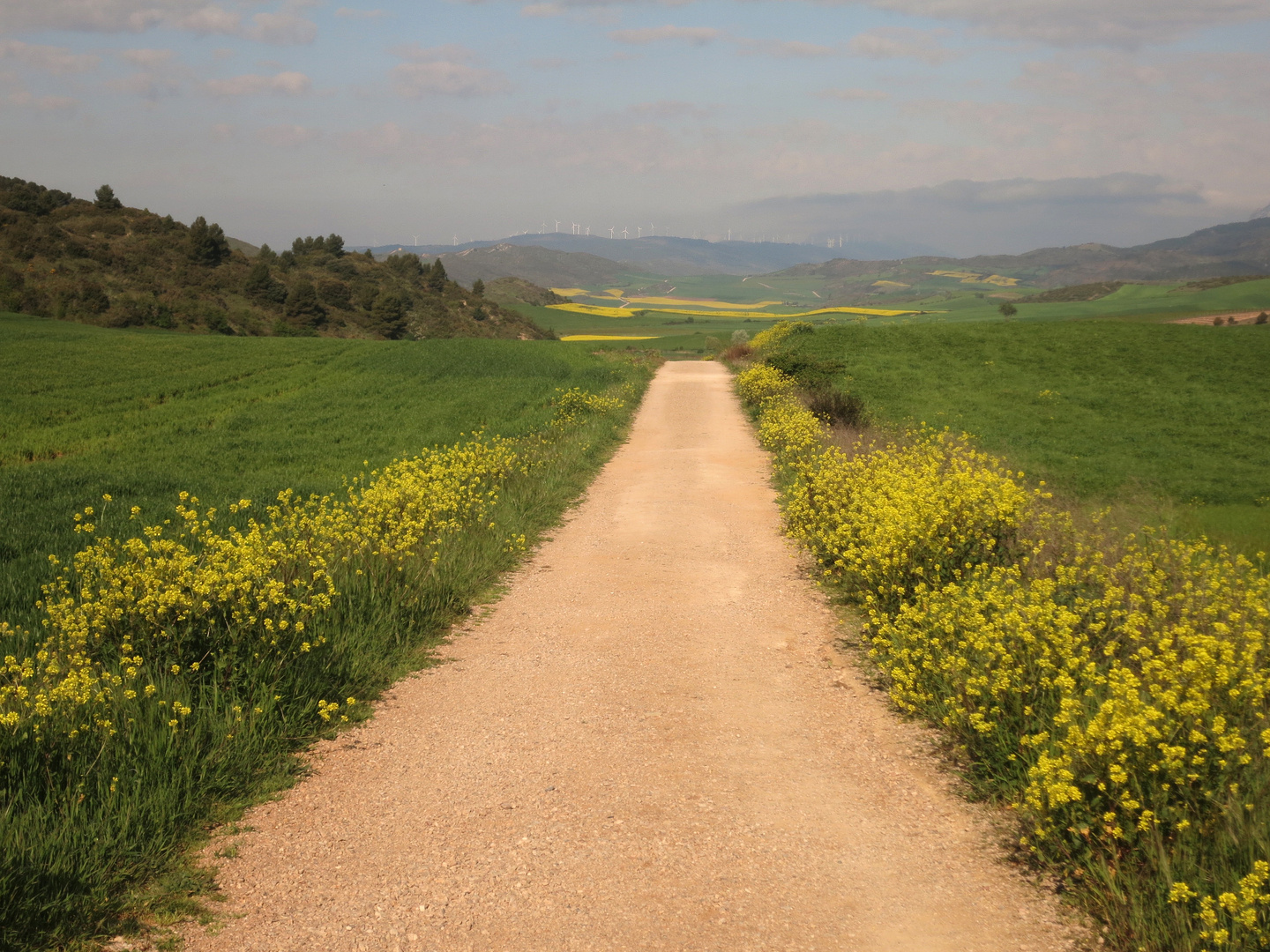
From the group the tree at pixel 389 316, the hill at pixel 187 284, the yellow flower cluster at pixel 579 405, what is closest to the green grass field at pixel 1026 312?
the hill at pixel 187 284

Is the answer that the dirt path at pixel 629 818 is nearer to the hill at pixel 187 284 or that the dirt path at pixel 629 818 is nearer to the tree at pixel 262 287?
the hill at pixel 187 284

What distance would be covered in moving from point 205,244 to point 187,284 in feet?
29.3

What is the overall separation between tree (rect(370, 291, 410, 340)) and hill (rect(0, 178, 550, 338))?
4.0 inches

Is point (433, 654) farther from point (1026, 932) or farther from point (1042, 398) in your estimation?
point (1042, 398)

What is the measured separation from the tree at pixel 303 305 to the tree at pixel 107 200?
26113mm

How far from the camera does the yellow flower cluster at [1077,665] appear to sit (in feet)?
12.5

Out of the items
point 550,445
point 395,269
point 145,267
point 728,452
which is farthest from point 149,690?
point 395,269

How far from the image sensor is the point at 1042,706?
4.94 m

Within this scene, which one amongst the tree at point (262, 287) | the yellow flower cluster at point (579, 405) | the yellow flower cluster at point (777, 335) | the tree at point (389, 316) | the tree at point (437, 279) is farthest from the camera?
the tree at point (437, 279)


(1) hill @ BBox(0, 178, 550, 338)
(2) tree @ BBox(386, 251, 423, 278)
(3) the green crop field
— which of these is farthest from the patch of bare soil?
(2) tree @ BBox(386, 251, 423, 278)

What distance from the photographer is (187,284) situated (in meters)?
82.8

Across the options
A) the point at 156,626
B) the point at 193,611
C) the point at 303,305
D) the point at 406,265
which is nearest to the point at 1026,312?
the point at 303,305

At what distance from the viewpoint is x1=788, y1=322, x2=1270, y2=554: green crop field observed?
17.7m

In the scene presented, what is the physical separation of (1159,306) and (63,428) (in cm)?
7671
